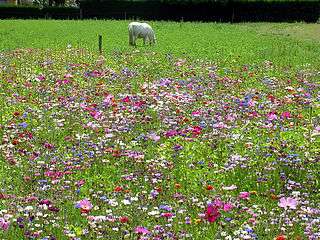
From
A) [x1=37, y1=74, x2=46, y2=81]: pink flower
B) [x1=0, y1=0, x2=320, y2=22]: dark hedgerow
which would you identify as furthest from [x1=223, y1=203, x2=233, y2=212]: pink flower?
[x1=0, y1=0, x2=320, y2=22]: dark hedgerow

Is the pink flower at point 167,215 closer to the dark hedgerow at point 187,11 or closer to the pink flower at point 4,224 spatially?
the pink flower at point 4,224

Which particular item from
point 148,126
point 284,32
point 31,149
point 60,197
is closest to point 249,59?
point 148,126

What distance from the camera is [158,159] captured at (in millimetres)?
8320

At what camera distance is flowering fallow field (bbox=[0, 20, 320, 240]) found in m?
6.05

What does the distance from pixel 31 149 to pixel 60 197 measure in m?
2.41

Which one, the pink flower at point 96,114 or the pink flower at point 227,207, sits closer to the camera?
the pink flower at point 227,207

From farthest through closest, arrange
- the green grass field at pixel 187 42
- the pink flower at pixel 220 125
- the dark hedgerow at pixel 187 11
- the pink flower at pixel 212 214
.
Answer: the dark hedgerow at pixel 187 11
the green grass field at pixel 187 42
the pink flower at pixel 220 125
the pink flower at pixel 212 214

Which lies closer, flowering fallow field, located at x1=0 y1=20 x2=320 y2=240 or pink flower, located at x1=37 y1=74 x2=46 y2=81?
flowering fallow field, located at x1=0 y1=20 x2=320 y2=240

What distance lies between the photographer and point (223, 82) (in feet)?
49.3

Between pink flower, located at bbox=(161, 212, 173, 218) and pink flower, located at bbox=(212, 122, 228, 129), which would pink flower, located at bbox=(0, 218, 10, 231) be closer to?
pink flower, located at bbox=(161, 212, 173, 218)

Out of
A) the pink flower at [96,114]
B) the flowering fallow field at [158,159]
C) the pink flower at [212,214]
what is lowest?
the flowering fallow field at [158,159]

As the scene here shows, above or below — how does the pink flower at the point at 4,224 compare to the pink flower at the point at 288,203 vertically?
below


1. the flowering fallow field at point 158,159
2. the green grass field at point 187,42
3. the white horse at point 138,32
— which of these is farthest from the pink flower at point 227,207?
the white horse at point 138,32

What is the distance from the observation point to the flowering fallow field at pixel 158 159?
6051 mm
